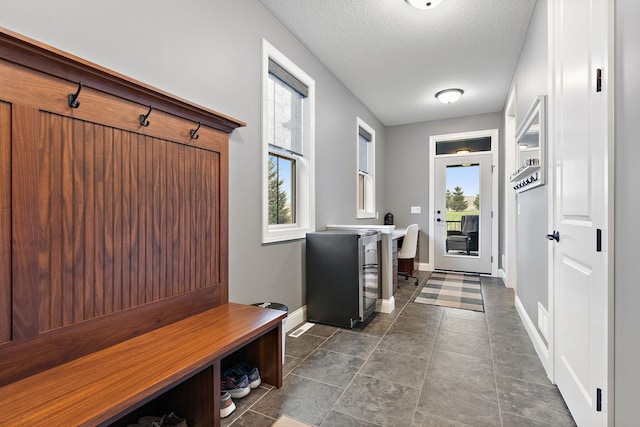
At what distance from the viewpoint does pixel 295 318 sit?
276 cm

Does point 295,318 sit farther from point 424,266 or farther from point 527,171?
point 424,266

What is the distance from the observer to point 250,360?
1813mm

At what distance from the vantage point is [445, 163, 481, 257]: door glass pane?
518 centimetres

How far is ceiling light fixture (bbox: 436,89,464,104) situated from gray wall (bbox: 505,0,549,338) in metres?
0.92

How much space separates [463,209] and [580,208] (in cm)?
405

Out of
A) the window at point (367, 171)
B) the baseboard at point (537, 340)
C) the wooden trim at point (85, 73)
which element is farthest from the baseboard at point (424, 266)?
the wooden trim at point (85, 73)

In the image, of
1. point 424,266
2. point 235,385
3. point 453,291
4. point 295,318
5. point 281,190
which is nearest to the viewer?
point 235,385

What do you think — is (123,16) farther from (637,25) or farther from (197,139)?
(637,25)

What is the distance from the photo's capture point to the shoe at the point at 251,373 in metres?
1.73

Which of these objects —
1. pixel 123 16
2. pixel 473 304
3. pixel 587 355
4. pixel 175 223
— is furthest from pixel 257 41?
pixel 473 304

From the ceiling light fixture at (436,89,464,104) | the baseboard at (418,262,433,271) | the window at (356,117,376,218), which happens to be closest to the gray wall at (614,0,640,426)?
the ceiling light fixture at (436,89,464,104)

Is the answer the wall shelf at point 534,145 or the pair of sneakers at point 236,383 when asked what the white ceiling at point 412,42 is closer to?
the wall shelf at point 534,145

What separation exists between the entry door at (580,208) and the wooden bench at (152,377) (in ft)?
4.72

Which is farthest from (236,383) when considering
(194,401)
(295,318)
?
(295,318)
